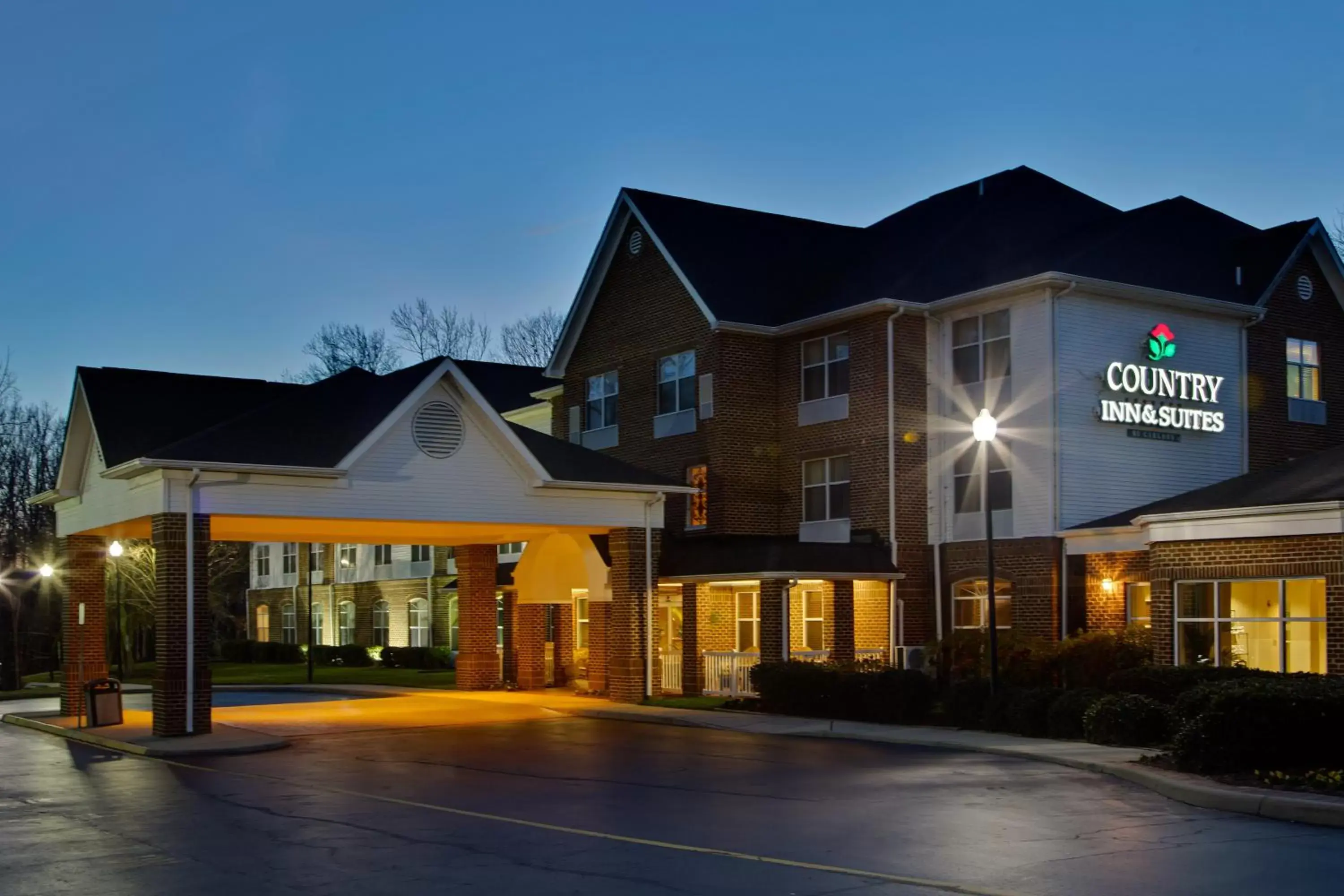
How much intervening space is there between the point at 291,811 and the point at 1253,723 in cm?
1079

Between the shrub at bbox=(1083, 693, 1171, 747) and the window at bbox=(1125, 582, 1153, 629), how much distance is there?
9330 millimetres

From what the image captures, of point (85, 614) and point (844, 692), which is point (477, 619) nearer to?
point (85, 614)

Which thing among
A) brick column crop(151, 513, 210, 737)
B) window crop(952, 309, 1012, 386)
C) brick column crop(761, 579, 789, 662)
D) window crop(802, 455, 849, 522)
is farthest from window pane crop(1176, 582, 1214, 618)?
brick column crop(151, 513, 210, 737)

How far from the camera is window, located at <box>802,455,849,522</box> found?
123ft

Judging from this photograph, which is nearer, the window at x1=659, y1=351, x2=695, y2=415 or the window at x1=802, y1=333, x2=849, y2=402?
the window at x1=802, y1=333, x2=849, y2=402

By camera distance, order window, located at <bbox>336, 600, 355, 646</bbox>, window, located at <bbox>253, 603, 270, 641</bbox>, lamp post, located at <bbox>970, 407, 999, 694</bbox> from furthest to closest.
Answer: window, located at <bbox>253, 603, 270, 641</bbox> → window, located at <bbox>336, 600, 355, 646</bbox> → lamp post, located at <bbox>970, 407, 999, 694</bbox>

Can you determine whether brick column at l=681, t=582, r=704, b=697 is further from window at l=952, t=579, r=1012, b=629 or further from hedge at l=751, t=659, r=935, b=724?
window at l=952, t=579, r=1012, b=629

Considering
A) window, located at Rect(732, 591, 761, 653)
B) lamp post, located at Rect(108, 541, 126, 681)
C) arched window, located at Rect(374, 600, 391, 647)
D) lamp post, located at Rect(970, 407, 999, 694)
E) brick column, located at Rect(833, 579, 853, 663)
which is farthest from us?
arched window, located at Rect(374, 600, 391, 647)

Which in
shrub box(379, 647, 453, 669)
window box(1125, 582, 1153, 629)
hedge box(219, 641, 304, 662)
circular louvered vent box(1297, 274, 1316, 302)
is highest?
circular louvered vent box(1297, 274, 1316, 302)

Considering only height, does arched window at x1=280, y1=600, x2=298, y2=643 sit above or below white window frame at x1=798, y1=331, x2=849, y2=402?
below

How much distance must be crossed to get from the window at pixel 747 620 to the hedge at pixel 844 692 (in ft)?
20.5

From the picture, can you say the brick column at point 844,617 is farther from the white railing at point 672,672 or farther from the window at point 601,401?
the window at point 601,401

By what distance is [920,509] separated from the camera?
35.8 meters

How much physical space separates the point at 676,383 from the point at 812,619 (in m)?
7.50
